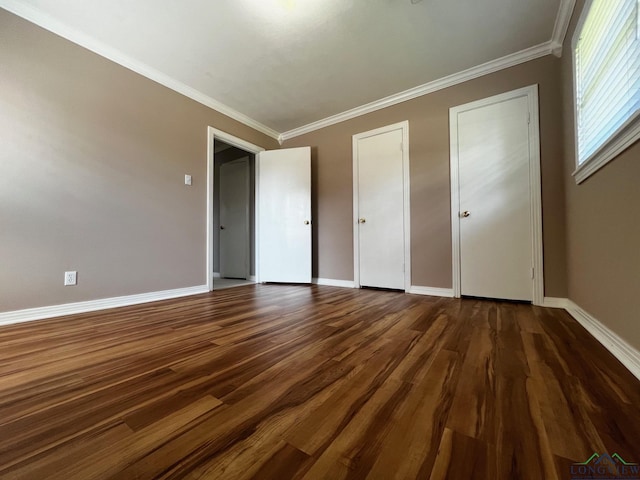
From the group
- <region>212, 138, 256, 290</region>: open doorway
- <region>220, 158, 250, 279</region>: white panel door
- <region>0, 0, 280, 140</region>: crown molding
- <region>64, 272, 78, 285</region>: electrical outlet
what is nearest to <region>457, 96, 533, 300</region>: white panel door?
<region>0, 0, 280, 140</region>: crown molding

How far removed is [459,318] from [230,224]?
12.7ft

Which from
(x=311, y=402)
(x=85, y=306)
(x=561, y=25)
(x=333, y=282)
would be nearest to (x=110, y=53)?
(x=85, y=306)

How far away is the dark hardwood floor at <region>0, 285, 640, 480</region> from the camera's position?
59 cm

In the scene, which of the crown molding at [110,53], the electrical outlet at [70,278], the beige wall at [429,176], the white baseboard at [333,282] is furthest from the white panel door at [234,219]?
the electrical outlet at [70,278]

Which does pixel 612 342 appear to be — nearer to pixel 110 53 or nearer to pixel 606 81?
pixel 606 81

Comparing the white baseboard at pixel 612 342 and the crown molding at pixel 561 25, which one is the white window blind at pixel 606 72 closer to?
the crown molding at pixel 561 25

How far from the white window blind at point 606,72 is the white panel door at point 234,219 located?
392cm

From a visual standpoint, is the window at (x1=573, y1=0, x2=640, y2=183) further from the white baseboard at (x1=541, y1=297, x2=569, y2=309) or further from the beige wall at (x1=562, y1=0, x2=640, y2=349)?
the white baseboard at (x1=541, y1=297, x2=569, y2=309)

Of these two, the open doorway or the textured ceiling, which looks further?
the open doorway

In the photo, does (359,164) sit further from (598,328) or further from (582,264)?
(598,328)

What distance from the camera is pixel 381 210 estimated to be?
3.08 m

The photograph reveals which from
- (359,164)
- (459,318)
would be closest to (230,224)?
(359,164)

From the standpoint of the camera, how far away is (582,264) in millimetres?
1695

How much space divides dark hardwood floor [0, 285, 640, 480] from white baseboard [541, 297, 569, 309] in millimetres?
682
